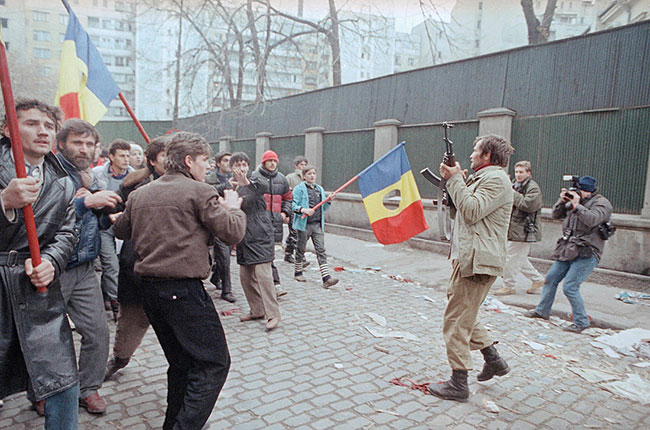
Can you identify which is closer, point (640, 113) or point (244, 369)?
point (244, 369)

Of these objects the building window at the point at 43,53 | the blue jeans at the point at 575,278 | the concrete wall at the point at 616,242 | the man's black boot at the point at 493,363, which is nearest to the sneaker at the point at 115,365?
the man's black boot at the point at 493,363

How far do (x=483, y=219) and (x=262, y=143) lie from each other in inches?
557

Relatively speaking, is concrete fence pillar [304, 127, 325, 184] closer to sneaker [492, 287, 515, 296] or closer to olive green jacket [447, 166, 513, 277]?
sneaker [492, 287, 515, 296]

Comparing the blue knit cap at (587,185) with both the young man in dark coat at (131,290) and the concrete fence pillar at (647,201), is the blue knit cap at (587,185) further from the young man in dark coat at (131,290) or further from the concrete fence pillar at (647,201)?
the young man in dark coat at (131,290)

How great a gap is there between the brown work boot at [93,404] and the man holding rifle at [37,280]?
35.3 inches

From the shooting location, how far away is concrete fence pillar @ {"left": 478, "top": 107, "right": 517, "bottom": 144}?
29.8 feet

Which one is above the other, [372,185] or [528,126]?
[528,126]

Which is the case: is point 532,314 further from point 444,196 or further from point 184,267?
point 184,267

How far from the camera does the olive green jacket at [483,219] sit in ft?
11.2

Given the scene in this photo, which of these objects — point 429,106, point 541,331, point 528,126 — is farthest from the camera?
point 429,106

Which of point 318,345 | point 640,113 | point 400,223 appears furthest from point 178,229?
point 640,113

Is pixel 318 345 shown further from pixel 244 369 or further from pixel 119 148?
pixel 119 148

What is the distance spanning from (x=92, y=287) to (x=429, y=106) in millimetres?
9307

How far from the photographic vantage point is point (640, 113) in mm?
7594
